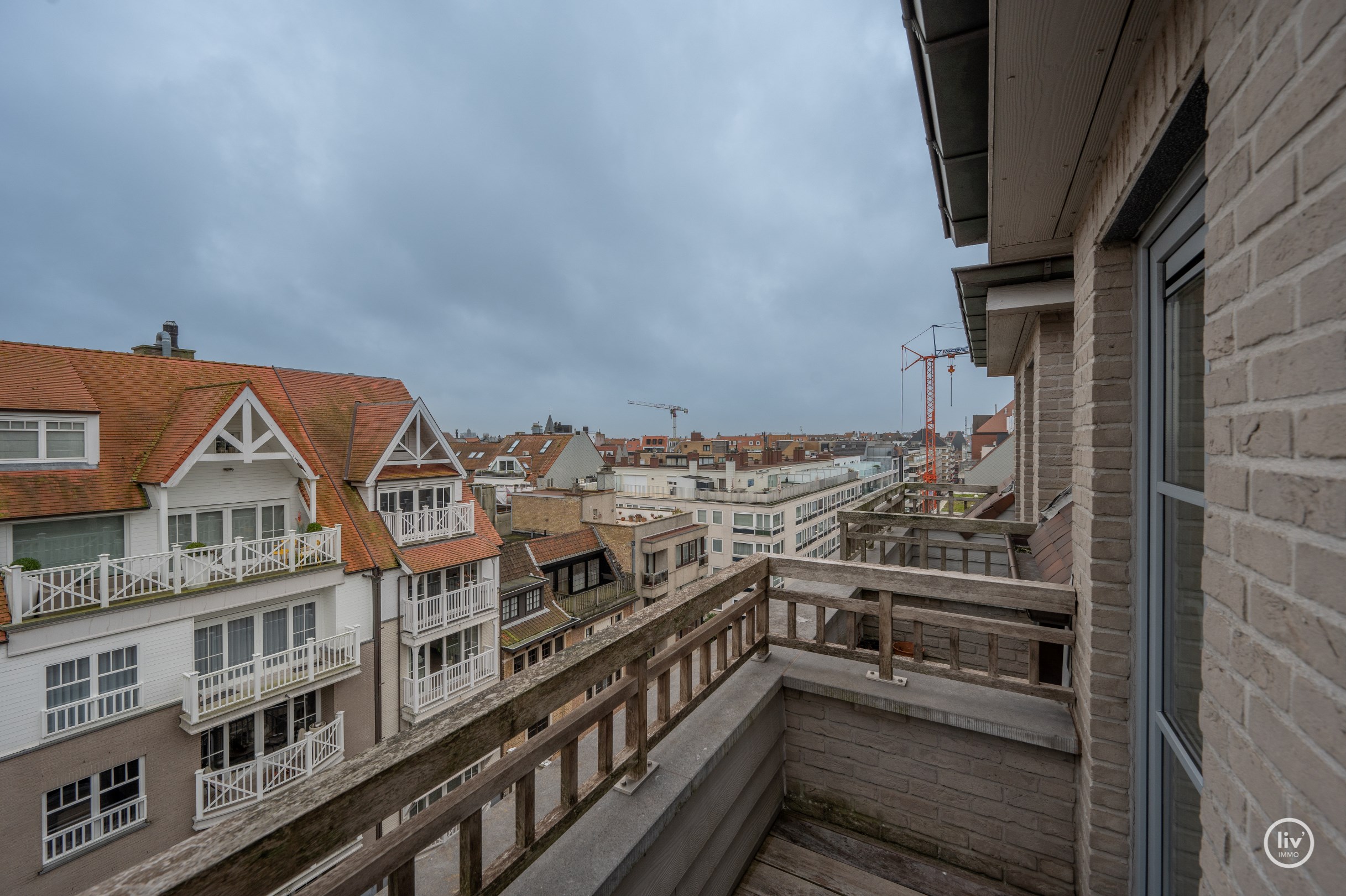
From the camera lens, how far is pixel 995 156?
1813mm

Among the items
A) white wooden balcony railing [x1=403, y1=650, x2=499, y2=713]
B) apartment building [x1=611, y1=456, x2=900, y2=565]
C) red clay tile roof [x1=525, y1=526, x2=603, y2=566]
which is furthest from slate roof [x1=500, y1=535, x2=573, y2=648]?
apartment building [x1=611, y1=456, x2=900, y2=565]

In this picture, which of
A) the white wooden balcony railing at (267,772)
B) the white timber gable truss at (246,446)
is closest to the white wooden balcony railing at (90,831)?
the white wooden balcony railing at (267,772)

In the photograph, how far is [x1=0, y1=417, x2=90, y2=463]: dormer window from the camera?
678cm

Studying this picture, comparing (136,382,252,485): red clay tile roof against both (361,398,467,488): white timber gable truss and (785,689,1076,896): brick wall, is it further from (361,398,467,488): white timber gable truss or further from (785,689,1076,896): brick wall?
(785,689,1076,896): brick wall

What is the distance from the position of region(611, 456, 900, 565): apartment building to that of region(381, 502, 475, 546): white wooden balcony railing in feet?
48.8

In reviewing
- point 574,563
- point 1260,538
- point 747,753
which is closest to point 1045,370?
point 747,753

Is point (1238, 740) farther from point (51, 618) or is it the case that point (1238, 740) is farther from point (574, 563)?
point (574, 563)

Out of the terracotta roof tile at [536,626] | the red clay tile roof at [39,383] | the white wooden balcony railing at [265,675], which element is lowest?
the terracotta roof tile at [536,626]

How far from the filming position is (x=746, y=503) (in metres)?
30.4

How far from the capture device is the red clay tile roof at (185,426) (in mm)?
7621

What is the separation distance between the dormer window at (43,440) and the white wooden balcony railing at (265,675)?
3403 mm

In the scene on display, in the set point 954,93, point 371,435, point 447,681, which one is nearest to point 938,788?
point 954,93

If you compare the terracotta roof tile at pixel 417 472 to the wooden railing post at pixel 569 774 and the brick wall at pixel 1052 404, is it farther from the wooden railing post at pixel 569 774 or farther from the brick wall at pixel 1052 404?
the brick wall at pixel 1052 404

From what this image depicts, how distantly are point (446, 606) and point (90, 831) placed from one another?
527cm
